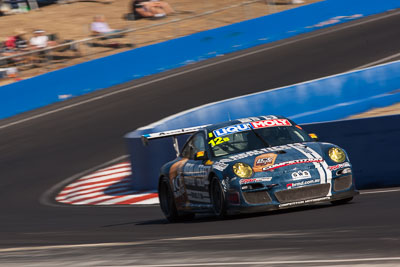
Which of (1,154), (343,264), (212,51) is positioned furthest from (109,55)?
(343,264)

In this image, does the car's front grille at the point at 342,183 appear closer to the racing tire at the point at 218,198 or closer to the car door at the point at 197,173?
the racing tire at the point at 218,198

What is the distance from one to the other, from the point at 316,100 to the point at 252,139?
9.13 m

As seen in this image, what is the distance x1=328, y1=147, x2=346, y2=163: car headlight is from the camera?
8703mm

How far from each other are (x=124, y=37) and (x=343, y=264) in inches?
822

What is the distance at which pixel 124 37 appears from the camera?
25.2 meters

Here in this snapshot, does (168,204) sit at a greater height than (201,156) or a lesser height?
lesser

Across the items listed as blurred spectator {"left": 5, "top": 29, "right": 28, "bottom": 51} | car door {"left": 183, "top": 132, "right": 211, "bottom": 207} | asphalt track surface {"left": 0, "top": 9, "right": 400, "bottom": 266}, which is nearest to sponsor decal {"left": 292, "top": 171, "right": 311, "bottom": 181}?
asphalt track surface {"left": 0, "top": 9, "right": 400, "bottom": 266}

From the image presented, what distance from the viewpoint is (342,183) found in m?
8.64

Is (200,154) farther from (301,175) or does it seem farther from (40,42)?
(40,42)

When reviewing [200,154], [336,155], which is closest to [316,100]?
[200,154]

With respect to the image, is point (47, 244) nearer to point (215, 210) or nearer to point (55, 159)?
point (215, 210)

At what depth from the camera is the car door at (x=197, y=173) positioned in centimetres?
919

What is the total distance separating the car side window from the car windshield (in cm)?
21

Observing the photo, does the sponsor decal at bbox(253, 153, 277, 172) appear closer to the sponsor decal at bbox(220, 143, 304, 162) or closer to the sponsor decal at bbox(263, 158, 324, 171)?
the sponsor decal at bbox(263, 158, 324, 171)
